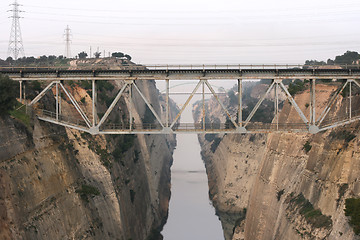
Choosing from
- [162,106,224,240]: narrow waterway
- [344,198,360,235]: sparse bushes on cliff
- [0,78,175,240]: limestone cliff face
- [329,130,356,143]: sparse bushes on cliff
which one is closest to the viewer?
[0,78,175,240]: limestone cliff face

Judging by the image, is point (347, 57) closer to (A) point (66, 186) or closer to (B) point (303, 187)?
(B) point (303, 187)

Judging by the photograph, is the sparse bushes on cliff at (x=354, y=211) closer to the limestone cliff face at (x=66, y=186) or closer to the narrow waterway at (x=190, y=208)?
the limestone cliff face at (x=66, y=186)

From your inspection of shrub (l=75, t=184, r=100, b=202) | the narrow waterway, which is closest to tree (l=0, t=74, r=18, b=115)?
shrub (l=75, t=184, r=100, b=202)

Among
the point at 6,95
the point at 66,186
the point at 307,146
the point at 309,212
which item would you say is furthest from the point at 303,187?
the point at 6,95

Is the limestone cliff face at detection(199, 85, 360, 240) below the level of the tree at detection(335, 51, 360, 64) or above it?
below

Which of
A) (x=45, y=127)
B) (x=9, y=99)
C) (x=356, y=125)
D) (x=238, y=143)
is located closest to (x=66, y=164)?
(x=45, y=127)

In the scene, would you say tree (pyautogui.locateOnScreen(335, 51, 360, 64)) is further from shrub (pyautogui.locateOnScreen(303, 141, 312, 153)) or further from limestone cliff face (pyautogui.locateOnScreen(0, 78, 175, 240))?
limestone cliff face (pyautogui.locateOnScreen(0, 78, 175, 240))

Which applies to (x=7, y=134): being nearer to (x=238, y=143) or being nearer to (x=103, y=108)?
(x=103, y=108)
